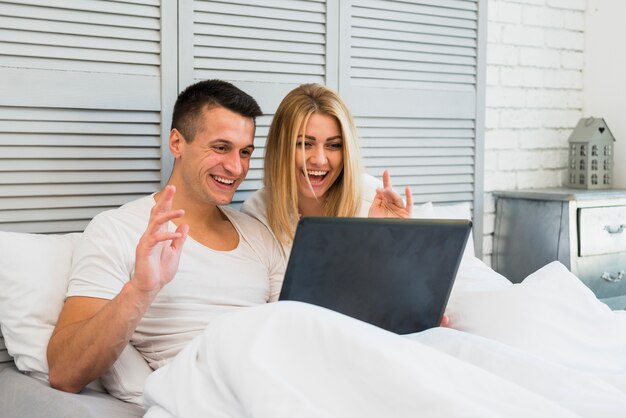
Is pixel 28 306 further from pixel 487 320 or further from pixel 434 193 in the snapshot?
pixel 434 193

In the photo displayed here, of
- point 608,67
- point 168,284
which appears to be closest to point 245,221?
point 168,284

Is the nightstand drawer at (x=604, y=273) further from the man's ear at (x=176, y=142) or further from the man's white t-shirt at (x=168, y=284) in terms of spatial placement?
the man's ear at (x=176, y=142)

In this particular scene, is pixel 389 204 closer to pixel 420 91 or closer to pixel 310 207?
A: pixel 310 207

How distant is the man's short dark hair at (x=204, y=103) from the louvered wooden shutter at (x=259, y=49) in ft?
0.72

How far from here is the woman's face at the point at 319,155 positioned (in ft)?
6.41

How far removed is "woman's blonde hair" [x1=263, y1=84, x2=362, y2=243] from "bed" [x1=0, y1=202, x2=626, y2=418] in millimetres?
508

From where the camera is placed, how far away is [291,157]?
195cm

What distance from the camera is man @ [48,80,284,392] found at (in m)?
1.48

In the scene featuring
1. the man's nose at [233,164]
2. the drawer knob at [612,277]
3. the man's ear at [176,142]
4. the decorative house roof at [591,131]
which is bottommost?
the drawer knob at [612,277]

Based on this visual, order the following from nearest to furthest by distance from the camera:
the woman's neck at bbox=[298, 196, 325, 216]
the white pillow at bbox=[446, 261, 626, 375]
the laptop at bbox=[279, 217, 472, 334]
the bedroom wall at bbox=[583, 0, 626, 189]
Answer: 1. the laptop at bbox=[279, 217, 472, 334]
2. the white pillow at bbox=[446, 261, 626, 375]
3. the woman's neck at bbox=[298, 196, 325, 216]
4. the bedroom wall at bbox=[583, 0, 626, 189]

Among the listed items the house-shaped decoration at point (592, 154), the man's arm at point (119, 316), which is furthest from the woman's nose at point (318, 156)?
the house-shaped decoration at point (592, 154)

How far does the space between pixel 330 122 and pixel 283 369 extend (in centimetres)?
94

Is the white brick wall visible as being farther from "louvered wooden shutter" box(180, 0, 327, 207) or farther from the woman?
the woman

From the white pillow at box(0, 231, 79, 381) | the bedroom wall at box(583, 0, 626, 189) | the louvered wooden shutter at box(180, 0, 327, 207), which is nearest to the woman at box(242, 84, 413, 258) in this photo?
the louvered wooden shutter at box(180, 0, 327, 207)
